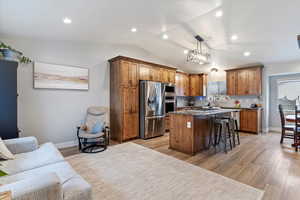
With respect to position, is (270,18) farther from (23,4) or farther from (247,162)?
(23,4)

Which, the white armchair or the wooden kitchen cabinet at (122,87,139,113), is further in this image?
the wooden kitchen cabinet at (122,87,139,113)

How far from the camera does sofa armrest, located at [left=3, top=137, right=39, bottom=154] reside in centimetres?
229

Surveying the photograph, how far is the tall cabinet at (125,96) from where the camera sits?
14.5 feet

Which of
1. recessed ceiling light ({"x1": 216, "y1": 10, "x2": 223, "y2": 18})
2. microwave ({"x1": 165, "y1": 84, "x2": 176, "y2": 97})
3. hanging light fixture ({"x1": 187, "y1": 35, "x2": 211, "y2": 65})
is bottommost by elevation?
microwave ({"x1": 165, "y1": 84, "x2": 176, "y2": 97})

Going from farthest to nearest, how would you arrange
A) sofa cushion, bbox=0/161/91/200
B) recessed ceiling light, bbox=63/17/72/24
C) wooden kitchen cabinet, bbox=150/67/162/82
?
wooden kitchen cabinet, bbox=150/67/162/82, recessed ceiling light, bbox=63/17/72/24, sofa cushion, bbox=0/161/91/200

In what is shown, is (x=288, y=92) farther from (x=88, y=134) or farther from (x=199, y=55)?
(x=88, y=134)

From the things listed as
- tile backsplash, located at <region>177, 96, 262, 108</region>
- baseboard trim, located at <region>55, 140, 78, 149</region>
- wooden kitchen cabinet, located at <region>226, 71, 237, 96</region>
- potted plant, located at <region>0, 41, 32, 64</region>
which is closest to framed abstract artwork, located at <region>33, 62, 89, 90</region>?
potted plant, located at <region>0, 41, 32, 64</region>

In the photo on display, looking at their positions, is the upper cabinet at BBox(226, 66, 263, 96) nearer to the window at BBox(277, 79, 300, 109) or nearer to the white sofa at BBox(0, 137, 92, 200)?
the window at BBox(277, 79, 300, 109)

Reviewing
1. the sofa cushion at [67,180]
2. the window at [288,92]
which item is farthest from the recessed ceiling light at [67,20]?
the window at [288,92]

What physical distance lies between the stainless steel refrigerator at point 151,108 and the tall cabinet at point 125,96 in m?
0.20

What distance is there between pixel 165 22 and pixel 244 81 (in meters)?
4.02

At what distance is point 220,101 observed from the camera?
6676 mm

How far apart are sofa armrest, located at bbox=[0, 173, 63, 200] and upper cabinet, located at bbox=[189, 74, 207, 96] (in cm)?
655

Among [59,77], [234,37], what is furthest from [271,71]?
[59,77]
